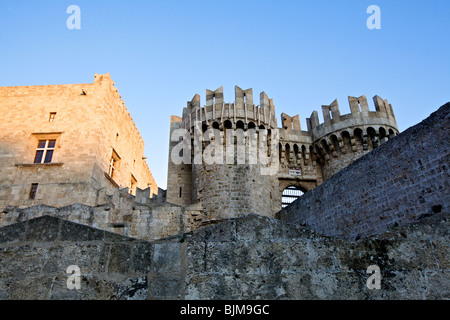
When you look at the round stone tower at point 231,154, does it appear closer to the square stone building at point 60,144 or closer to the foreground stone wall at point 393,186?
the foreground stone wall at point 393,186

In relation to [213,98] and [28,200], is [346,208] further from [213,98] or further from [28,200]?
[28,200]

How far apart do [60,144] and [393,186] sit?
45.5 feet

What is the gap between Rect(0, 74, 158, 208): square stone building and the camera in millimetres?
13883

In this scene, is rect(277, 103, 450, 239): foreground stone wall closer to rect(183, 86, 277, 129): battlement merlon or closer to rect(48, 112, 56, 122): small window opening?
rect(183, 86, 277, 129): battlement merlon

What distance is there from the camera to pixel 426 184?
23.0 feet

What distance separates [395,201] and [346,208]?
1762 millimetres

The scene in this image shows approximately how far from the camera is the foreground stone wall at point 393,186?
22.2 ft

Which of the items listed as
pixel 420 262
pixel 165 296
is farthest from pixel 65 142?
pixel 420 262

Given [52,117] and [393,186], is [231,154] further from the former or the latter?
[52,117]

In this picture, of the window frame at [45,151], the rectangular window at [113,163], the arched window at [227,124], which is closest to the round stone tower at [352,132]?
the arched window at [227,124]

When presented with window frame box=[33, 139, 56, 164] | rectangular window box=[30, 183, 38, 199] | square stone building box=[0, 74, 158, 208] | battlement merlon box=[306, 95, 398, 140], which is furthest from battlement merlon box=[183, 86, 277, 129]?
rectangular window box=[30, 183, 38, 199]

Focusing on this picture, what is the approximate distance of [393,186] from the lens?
7.89 meters

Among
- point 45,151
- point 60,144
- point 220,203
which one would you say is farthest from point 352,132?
point 45,151

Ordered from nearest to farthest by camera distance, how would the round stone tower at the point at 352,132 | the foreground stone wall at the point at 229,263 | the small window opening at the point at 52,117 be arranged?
1. the foreground stone wall at the point at 229,263
2. the round stone tower at the point at 352,132
3. the small window opening at the point at 52,117
